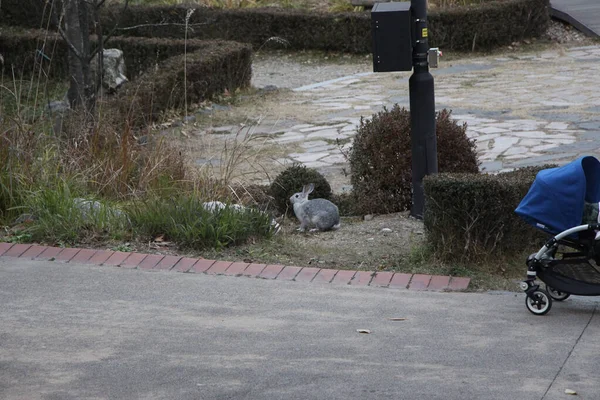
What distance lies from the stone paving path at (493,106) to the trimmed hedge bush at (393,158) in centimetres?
152

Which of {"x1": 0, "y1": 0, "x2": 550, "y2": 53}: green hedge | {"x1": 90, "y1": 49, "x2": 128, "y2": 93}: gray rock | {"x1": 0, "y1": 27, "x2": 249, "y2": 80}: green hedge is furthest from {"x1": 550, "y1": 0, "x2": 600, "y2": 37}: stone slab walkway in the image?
{"x1": 90, "y1": 49, "x2": 128, "y2": 93}: gray rock

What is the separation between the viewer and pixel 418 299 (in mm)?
5648

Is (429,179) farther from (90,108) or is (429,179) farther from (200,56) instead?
(200,56)

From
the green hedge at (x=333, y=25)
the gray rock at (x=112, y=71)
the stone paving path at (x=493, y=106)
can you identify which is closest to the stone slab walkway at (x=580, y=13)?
the green hedge at (x=333, y=25)

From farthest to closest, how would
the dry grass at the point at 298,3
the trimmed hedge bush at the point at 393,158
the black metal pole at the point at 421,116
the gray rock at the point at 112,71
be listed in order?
the dry grass at the point at 298,3
the gray rock at the point at 112,71
the trimmed hedge bush at the point at 393,158
the black metal pole at the point at 421,116

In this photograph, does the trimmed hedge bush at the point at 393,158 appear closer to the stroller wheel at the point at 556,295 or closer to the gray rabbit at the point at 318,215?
the gray rabbit at the point at 318,215

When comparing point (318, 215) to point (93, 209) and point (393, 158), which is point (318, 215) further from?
point (93, 209)

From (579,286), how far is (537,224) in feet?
1.36

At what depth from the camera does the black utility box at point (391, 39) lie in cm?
680

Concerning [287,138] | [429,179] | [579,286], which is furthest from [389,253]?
[287,138]

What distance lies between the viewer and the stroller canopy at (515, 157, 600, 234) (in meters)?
5.20

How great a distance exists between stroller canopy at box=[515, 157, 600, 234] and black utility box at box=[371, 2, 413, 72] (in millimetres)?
1830

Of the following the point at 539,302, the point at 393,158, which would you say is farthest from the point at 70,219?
the point at 539,302

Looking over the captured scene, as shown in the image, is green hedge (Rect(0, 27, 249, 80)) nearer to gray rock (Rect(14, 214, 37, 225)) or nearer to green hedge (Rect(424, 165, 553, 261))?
gray rock (Rect(14, 214, 37, 225))
